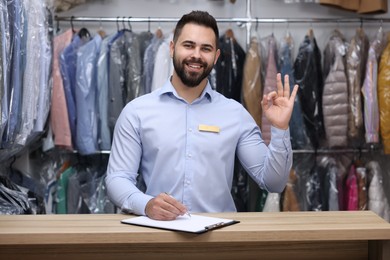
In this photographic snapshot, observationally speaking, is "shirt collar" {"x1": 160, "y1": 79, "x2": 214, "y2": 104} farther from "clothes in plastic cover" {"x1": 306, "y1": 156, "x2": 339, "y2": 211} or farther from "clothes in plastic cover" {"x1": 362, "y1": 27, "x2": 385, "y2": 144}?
"clothes in plastic cover" {"x1": 306, "y1": 156, "x2": 339, "y2": 211}

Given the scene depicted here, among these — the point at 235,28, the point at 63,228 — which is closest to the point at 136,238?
the point at 63,228

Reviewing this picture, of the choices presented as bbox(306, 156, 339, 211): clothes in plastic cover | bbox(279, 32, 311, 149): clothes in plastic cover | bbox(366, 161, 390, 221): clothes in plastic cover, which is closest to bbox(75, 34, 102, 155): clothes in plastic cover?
bbox(279, 32, 311, 149): clothes in plastic cover

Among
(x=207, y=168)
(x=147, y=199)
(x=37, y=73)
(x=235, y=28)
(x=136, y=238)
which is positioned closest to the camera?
(x=136, y=238)

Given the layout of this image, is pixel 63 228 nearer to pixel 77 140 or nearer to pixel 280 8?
pixel 77 140

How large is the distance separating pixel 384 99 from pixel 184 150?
2.02 metres

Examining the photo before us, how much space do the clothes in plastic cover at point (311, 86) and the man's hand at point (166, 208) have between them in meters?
2.35

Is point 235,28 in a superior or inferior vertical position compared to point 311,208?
superior

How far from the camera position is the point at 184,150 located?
2531mm

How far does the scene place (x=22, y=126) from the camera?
10.8 feet

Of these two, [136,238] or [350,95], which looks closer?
[136,238]

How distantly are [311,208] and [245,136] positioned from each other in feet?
5.96

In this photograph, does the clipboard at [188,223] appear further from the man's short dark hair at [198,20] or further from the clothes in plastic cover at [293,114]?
the clothes in plastic cover at [293,114]

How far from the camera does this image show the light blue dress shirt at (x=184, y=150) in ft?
8.27

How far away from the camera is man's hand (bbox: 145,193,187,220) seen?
1.95 m
